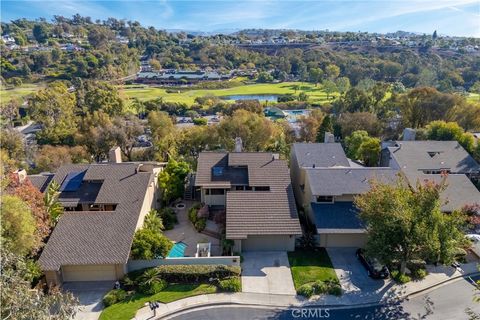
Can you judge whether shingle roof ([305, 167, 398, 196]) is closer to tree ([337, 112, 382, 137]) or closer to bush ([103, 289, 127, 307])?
bush ([103, 289, 127, 307])

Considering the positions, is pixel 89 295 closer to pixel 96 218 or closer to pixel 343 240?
pixel 96 218

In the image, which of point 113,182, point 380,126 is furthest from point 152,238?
point 380,126

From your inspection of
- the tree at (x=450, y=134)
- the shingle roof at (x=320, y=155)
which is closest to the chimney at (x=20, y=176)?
the shingle roof at (x=320, y=155)

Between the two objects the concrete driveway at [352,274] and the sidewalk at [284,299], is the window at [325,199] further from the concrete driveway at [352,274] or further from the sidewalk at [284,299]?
the sidewalk at [284,299]

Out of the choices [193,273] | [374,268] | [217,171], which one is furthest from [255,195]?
[374,268]

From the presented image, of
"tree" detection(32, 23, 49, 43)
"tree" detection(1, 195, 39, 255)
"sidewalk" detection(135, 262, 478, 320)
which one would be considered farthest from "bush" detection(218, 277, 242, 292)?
"tree" detection(32, 23, 49, 43)

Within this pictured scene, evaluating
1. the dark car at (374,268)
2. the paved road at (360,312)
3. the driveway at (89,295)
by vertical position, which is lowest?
the paved road at (360,312)
